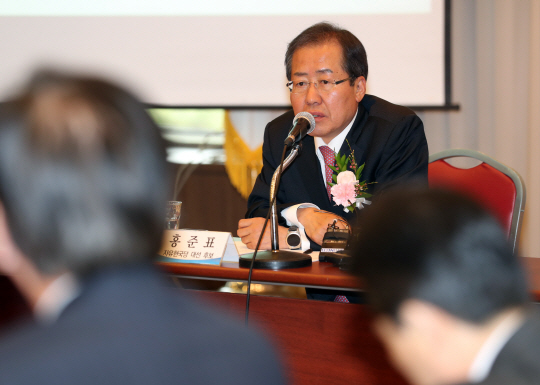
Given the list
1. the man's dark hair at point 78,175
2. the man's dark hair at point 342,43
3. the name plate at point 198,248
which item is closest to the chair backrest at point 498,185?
the man's dark hair at point 342,43

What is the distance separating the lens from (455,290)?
0.49 metres

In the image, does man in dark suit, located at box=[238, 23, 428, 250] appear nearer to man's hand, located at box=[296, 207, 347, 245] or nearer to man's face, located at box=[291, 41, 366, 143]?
man's face, located at box=[291, 41, 366, 143]

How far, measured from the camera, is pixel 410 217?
1.65ft

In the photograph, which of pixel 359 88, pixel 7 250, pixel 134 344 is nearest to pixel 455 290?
pixel 134 344

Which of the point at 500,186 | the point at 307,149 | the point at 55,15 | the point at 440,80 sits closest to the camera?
the point at 500,186

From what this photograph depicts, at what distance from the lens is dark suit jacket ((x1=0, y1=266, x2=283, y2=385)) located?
0.45 meters

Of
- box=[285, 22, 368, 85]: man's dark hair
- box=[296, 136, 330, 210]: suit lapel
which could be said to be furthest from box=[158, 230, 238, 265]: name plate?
box=[285, 22, 368, 85]: man's dark hair

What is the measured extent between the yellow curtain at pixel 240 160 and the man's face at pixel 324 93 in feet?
4.64

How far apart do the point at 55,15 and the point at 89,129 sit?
11.2ft

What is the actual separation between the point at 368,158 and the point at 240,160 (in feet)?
5.28

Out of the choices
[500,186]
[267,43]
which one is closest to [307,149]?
[500,186]

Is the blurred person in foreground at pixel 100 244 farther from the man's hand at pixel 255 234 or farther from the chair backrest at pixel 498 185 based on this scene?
the chair backrest at pixel 498 185

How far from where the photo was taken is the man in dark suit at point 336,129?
213 cm

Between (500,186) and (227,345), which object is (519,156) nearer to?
(500,186)
